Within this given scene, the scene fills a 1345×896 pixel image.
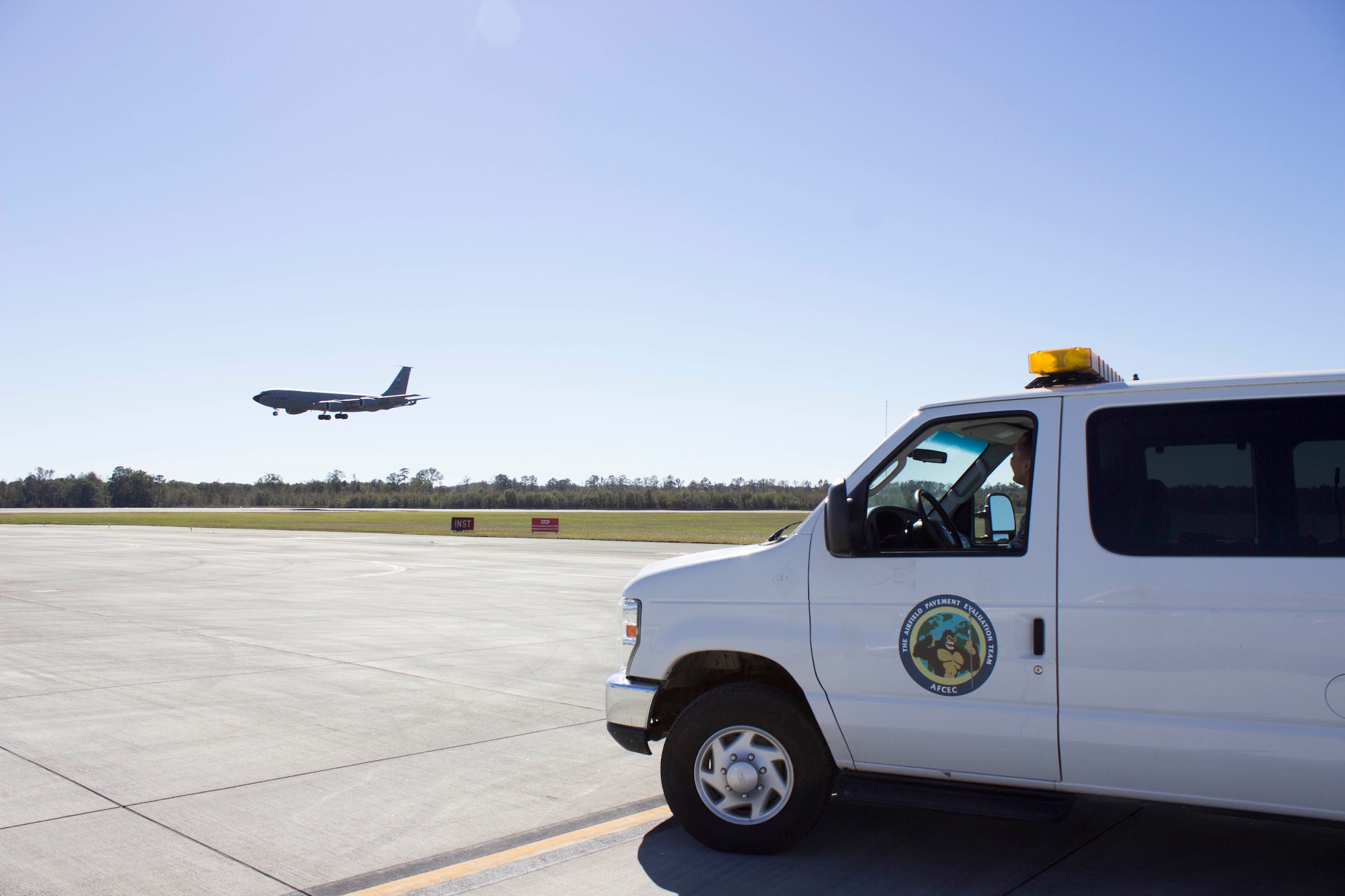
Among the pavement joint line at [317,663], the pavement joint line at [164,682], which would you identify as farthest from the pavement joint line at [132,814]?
the pavement joint line at [317,663]

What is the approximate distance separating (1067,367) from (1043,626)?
3.67ft

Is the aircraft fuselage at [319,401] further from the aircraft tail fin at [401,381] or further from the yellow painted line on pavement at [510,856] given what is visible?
the yellow painted line on pavement at [510,856]

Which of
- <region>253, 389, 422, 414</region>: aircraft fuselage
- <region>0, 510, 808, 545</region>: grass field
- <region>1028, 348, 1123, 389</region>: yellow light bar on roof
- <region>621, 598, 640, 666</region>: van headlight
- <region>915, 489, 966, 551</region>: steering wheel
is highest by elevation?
<region>253, 389, 422, 414</region>: aircraft fuselage

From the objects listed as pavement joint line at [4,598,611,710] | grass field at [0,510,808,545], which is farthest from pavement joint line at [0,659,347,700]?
grass field at [0,510,808,545]

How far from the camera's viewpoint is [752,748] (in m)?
4.54

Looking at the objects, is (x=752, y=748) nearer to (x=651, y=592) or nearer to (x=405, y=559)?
(x=651, y=592)

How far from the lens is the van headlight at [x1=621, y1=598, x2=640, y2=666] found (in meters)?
4.87

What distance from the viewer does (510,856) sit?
4.55 meters

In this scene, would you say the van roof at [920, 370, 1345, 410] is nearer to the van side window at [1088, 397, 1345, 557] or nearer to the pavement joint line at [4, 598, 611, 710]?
the van side window at [1088, 397, 1345, 557]

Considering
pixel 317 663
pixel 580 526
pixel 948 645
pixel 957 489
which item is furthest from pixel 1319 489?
pixel 580 526

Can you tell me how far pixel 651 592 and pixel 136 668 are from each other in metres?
7.17

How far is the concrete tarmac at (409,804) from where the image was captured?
4281 millimetres

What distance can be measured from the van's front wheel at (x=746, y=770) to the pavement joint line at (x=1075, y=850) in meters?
0.88

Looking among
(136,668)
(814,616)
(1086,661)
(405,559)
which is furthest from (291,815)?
(405,559)
